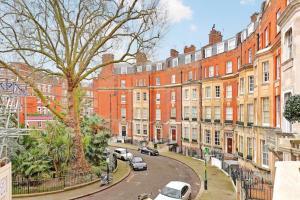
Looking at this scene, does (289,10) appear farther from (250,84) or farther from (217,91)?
(217,91)

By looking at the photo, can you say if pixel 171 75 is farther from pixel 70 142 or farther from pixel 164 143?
pixel 70 142

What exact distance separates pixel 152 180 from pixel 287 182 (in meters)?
22.4

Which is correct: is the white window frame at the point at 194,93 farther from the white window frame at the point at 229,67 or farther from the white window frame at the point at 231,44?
the white window frame at the point at 231,44

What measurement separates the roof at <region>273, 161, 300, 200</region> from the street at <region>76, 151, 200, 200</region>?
16.1m

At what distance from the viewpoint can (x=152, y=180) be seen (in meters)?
26.7

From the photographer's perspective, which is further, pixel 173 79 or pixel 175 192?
pixel 173 79

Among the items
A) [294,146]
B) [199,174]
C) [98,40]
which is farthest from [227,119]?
[294,146]

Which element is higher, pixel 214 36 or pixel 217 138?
pixel 214 36

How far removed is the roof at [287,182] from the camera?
15.0 ft

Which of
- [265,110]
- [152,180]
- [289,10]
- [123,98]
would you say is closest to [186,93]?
[123,98]

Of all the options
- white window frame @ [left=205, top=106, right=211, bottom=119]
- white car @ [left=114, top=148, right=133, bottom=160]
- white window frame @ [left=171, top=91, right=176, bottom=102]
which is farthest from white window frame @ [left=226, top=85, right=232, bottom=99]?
white car @ [left=114, top=148, right=133, bottom=160]

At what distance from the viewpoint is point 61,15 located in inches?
888

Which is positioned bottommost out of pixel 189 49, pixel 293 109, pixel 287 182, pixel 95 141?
pixel 95 141

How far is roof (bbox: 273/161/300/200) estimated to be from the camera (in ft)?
15.0
